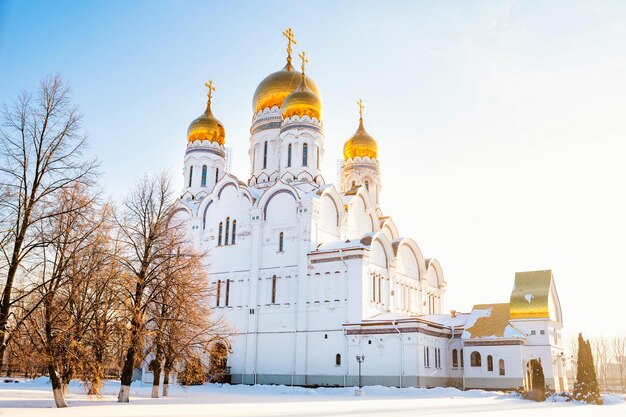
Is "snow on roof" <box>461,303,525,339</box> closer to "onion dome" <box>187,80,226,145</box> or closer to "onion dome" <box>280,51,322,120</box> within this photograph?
"onion dome" <box>280,51,322,120</box>

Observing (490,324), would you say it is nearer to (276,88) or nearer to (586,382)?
(586,382)

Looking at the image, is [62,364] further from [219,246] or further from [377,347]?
[219,246]

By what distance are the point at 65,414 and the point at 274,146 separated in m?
27.5

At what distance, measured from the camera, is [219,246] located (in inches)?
1422

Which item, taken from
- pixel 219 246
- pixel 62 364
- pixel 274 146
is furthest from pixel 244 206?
pixel 62 364

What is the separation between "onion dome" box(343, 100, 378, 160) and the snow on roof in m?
14.8

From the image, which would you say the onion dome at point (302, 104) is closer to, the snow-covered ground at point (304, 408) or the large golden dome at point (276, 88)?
the large golden dome at point (276, 88)

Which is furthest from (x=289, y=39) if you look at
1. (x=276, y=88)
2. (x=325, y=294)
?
(x=325, y=294)

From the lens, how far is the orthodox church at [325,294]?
99.9 ft

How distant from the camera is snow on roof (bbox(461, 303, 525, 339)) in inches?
1230

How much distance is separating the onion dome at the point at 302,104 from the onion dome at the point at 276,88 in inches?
97.5

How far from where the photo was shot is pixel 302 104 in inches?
1459

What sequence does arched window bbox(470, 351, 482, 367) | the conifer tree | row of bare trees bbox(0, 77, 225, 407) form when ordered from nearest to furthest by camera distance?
row of bare trees bbox(0, 77, 225, 407), the conifer tree, arched window bbox(470, 351, 482, 367)

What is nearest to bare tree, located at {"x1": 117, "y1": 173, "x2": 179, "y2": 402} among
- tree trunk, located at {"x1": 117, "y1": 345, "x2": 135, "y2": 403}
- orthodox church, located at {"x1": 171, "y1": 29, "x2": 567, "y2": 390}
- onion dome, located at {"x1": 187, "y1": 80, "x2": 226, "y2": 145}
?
tree trunk, located at {"x1": 117, "y1": 345, "x2": 135, "y2": 403}
